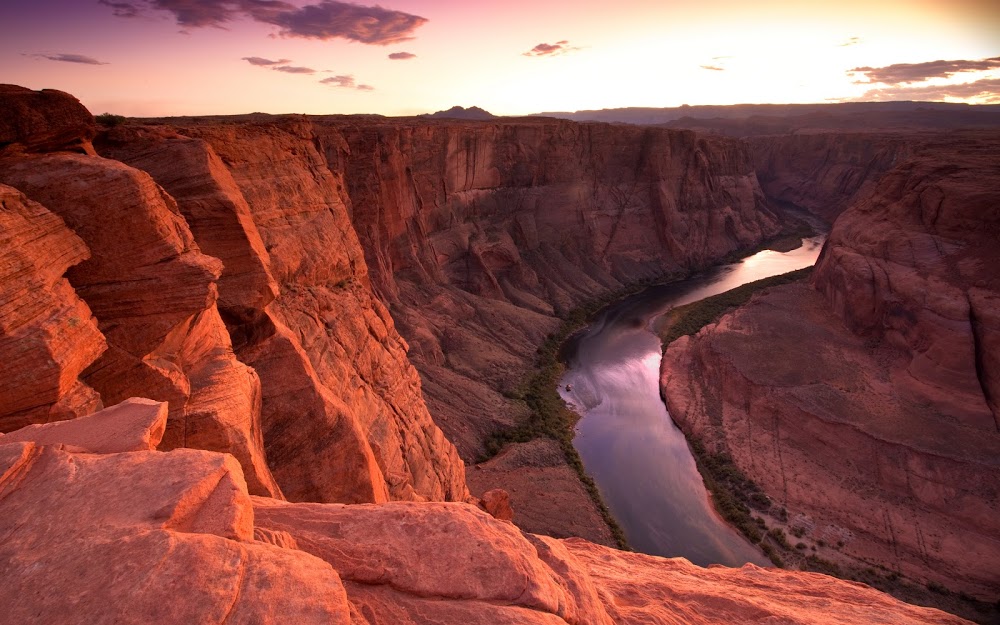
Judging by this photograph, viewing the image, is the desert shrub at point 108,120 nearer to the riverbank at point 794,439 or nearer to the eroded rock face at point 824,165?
the riverbank at point 794,439

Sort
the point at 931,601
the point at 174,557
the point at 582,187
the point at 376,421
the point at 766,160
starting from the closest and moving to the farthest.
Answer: the point at 174,557 < the point at 376,421 < the point at 931,601 < the point at 582,187 < the point at 766,160

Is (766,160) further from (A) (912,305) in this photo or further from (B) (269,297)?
(B) (269,297)

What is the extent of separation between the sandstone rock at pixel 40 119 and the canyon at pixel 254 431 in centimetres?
3

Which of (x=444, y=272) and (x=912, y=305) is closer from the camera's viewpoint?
(x=912, y=305)

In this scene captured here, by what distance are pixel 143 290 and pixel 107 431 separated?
3.30 m

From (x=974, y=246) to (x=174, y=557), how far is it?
39059mm

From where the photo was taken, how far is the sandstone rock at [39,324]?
714cm

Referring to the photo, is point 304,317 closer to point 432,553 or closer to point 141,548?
point 432,553

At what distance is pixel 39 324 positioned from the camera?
744 cm

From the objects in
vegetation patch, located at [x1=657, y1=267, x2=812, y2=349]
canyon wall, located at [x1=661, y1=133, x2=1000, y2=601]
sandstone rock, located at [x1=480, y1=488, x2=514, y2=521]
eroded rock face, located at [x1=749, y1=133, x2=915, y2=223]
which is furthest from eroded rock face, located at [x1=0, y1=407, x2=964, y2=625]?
eroded rock face, located at [x1=749, y1=133, x2=915, y2=223]

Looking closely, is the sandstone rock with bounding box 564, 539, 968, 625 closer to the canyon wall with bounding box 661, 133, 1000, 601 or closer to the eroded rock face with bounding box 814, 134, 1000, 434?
the canyon wall with bounding box 661, 133, 1000, 601

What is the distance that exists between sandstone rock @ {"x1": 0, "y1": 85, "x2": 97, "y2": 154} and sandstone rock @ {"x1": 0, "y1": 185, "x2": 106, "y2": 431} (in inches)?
72.0

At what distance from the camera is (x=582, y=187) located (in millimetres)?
55438

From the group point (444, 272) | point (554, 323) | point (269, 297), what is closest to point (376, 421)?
point (269, 297)
